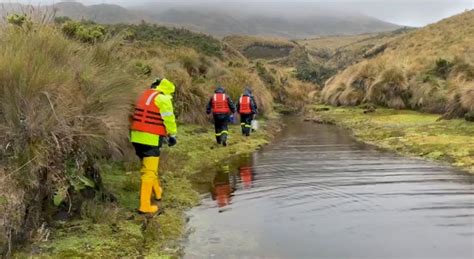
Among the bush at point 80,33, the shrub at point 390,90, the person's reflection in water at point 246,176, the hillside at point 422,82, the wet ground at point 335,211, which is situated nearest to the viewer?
the wet ground at point 335,211

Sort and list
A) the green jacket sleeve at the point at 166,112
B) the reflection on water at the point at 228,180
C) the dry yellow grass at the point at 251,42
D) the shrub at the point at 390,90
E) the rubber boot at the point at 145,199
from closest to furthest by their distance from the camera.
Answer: the rubber boot at the point at 145,199
the green jacket sleeve at the point at 166,112
the reflection on water at the point at 228,180
the shrub at the point at 390,90
the dry yellow grass at the point at 251,42

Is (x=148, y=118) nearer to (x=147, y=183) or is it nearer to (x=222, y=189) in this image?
(x=147, y=183)

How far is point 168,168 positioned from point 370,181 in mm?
4304

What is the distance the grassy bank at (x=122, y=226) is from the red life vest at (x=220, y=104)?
5.03 meters

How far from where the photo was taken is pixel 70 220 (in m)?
7.75

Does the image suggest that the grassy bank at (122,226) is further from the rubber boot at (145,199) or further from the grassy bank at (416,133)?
the grassy bank at (416,133)

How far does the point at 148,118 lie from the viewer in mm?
9016

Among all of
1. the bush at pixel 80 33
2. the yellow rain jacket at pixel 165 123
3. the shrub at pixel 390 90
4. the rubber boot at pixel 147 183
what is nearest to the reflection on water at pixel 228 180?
the rubber boot at pixel 147 183

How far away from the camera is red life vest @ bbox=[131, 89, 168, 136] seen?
29.5ft

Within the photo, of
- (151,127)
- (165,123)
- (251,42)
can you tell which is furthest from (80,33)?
(251,42)

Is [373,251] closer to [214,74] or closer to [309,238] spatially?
[309,238]

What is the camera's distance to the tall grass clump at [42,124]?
6.64 metres

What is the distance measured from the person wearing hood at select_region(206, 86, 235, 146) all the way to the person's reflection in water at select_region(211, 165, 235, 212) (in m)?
3.62

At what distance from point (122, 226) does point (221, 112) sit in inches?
364
